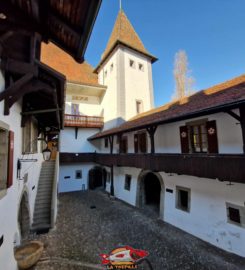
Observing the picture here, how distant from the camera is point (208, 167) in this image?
5746mm

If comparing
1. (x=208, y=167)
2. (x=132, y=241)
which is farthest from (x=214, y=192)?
(x=132, y=241)

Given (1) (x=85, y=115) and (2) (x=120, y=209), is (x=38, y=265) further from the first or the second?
(1) (x=85, y=115)

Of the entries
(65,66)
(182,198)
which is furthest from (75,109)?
(182,198)

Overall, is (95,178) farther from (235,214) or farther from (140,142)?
(235,214)

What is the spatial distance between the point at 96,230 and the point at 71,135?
11.2 m

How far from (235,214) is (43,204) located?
842cm

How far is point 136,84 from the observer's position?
17.6 meters

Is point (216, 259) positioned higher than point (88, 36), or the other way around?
point (88, 36)

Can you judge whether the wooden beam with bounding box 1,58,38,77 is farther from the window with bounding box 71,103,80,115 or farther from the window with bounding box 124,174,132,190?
the window with bounding box 71,103,80,115

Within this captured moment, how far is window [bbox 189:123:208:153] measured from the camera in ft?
23.7

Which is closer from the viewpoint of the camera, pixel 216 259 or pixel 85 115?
pixel 216 259

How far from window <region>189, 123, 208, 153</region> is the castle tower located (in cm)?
906

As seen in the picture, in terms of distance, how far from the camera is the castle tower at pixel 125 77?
646 inches

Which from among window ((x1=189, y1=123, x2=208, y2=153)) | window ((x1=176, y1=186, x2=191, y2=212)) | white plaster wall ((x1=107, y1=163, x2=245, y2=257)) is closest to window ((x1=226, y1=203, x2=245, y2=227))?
white plaster wall ((x1=107, y1=163, x2=245, y2=257))
